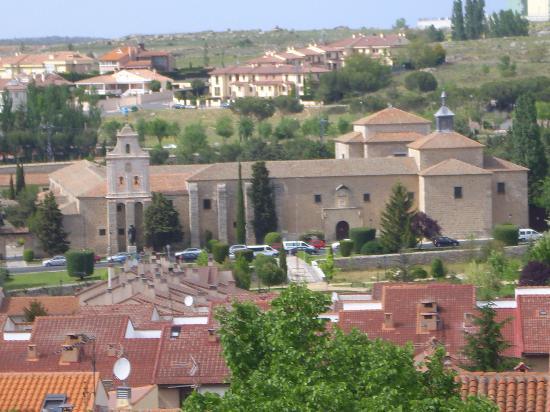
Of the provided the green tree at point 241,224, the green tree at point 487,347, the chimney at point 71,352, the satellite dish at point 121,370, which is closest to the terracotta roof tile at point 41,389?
the satellite dish at point 121,370

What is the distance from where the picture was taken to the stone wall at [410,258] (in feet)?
164

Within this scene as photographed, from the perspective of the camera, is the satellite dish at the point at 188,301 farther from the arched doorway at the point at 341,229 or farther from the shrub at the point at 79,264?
the arched doorway at the point at 341,229

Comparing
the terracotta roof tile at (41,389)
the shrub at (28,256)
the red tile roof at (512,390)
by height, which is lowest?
the shrub at (28,256)

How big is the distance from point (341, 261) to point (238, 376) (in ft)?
115

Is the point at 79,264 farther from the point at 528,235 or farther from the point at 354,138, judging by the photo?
the point at 354,138

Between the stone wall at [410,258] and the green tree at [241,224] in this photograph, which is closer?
the stone wall at [410,258]

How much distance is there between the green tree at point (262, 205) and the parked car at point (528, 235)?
6.88m

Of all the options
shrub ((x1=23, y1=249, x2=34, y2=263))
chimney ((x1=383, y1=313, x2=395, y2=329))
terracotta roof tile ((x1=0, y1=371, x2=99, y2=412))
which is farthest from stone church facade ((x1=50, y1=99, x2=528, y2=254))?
terracotta roof tile ((x1=0, y1=371, x2=99, y2=412))

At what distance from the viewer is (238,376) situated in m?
15.2

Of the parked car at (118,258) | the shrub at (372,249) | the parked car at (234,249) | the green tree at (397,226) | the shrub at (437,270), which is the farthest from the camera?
the parked car at (118,258)

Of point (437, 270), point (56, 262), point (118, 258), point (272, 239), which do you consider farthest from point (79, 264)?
point (437, 270)

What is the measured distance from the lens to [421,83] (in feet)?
294

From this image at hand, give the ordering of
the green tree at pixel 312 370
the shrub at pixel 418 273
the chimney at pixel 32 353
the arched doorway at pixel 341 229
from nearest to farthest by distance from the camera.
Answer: the green tree at pixel 312 370, the chimney at pixel 32 353, the shrub at pixel 418 273, the arched doorway at pixel 341 229

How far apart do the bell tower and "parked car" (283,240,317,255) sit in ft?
15.5
